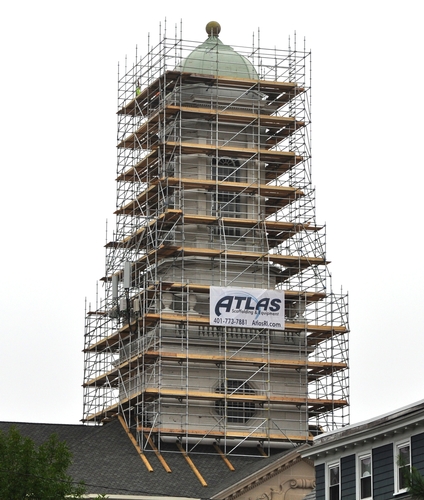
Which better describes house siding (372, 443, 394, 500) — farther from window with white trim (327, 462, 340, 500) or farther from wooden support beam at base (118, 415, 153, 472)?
wooden support beam at base (118, 415, 153, 472)

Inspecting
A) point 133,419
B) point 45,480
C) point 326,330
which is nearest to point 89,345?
point 133,419

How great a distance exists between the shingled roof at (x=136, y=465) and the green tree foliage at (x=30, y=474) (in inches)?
528

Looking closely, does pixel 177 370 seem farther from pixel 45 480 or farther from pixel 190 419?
pixel 45 480

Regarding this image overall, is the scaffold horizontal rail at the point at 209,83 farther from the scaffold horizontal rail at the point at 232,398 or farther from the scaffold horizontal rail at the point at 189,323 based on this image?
the scaffold horizontal rail at the point at 232,398

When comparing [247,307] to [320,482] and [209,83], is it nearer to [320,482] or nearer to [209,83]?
[209,83]

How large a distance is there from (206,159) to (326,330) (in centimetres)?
1090

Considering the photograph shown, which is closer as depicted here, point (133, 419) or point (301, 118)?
point (133, 419)

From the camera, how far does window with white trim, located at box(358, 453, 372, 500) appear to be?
184 feet

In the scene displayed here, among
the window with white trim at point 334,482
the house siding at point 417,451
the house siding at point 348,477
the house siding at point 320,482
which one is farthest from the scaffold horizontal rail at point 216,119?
the house siding at point 417,451

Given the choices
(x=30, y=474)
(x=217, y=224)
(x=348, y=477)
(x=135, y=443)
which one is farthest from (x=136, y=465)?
(x=348, y=477)

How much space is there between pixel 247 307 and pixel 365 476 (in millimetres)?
25506

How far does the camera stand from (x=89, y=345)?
8700cm

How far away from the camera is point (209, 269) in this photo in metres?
82.6

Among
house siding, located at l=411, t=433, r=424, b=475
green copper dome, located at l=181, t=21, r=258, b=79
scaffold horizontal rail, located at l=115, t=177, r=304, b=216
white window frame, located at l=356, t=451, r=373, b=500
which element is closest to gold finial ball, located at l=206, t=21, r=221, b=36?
green copper dome, located at l=181, t=21, r=258, b=79
